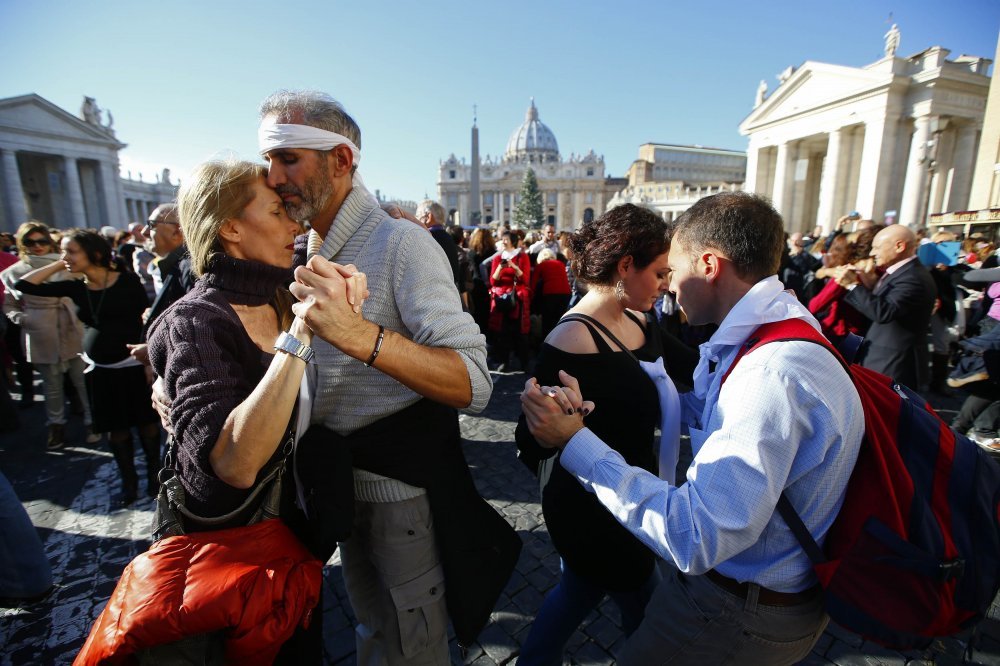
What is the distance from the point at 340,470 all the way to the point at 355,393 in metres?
0.24

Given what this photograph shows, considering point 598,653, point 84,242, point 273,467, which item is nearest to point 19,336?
point 84,242

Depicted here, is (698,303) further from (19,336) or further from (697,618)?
(19,336)

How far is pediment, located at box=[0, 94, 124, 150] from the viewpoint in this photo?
29.4 metres

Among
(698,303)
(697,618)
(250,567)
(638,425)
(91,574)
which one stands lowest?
(91,574)

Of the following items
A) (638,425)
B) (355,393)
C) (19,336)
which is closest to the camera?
(355,393)

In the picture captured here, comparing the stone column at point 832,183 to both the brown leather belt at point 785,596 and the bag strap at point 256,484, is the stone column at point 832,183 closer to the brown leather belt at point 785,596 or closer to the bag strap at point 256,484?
the brown leather belt at point 785,596

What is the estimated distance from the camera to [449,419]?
1679mm

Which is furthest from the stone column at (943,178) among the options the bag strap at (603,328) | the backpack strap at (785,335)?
the backpack strap at (785,335)

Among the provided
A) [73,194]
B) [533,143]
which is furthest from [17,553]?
[533,143]

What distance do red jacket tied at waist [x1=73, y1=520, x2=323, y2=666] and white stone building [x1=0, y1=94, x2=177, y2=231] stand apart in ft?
131

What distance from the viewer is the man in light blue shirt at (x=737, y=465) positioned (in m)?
1.06

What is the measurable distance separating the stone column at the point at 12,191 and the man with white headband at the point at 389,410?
128 ft

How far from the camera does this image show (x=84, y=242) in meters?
3.49

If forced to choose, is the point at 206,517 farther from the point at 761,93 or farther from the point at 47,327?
the point at 761,93
